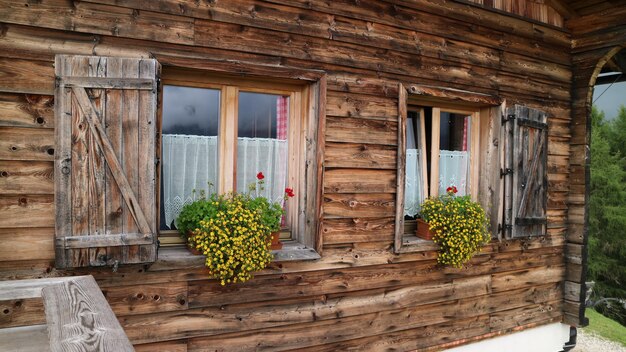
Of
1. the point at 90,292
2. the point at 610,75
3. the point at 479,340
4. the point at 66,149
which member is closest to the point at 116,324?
the point at 90,292

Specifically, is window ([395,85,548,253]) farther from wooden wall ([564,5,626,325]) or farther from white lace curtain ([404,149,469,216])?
wooden wall ([564,5,626,325])

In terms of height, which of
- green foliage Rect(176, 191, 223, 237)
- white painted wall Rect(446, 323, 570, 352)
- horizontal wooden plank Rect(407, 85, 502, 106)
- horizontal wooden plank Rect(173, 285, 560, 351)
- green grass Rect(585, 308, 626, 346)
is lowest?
green grass Rect(585, 308, 626, 346)

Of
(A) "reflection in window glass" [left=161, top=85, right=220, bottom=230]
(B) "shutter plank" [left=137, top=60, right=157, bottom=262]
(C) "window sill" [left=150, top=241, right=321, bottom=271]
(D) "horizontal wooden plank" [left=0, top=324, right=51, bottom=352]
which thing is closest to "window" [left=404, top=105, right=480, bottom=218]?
(C) "window sill" [left=150, top=241, right=321, bottom=271]

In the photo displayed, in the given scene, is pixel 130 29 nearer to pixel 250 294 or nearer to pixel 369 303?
pixel 250 294

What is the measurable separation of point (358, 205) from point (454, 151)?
1393 millimetres

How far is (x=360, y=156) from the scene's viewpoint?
373 cm

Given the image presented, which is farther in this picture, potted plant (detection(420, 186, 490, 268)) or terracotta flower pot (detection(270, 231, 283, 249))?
potted plant (detection(420, 186, 490, 268))

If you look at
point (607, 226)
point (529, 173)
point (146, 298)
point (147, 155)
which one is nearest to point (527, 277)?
point (529, 173)

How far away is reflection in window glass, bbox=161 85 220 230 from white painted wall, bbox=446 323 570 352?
2917mm

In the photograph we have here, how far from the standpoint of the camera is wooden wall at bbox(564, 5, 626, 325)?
498 centimetres

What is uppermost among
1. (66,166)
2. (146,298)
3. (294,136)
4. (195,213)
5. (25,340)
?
(294,136)

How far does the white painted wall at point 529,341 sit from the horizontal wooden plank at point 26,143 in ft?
12.6

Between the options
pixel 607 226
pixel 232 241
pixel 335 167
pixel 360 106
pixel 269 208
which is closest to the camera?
pixel 232 241

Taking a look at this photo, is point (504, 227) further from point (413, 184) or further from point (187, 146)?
point (187, 146)
